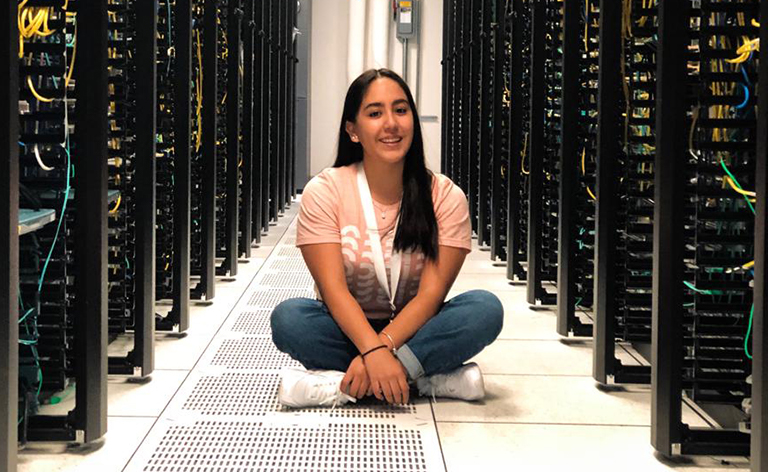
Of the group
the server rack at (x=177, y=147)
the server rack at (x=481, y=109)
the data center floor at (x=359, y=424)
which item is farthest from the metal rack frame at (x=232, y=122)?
the server rack at (x=481, y=109)

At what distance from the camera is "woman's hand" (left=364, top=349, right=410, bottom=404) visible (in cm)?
227

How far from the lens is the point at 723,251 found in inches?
88.3

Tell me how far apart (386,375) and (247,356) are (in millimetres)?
788

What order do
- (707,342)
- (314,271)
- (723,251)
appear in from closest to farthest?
(707,342) < (723,251) < (314,271)

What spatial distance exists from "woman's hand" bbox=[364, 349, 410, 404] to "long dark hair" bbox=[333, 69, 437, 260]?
33 centimetres

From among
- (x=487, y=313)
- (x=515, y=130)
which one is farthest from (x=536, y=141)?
(x=487, y=313)

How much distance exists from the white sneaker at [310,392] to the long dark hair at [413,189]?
43cm

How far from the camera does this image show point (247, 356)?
2.90m

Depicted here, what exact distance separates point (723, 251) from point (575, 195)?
951mm

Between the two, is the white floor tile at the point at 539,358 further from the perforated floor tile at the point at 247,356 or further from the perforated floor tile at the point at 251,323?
the perforated floor tile at the point at 251,323

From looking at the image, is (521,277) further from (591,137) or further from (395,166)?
(395,166)

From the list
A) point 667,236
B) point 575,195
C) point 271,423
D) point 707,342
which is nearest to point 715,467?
point 707,342

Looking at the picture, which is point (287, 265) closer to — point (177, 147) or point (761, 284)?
point (177, 147)

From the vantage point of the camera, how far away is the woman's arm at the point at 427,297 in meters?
2.35
